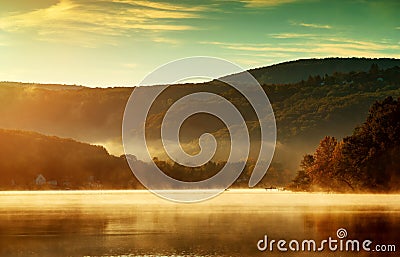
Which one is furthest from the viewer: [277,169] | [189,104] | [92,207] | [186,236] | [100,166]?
[189,104]

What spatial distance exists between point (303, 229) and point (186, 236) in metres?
4.05

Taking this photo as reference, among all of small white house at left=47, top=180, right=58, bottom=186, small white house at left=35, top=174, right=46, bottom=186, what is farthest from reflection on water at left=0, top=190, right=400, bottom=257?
small white house at left=47, top=180, right=58, bottom=186

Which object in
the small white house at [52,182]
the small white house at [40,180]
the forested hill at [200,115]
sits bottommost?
the small white house at [52,182]

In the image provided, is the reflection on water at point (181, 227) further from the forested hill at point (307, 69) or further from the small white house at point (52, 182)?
the forested hill at point (307, 69)

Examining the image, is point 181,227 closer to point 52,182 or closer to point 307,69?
point 52,182

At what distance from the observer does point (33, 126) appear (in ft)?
318

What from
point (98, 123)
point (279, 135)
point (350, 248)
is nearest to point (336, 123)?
point (279, 135)

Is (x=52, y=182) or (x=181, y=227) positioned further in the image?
(x=52, y=182)

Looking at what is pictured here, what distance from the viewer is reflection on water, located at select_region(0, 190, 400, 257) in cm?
2530

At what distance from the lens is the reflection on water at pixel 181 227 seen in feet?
83.0

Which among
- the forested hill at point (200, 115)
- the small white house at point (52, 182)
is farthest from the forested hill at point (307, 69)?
the small white house at point (52, 182)

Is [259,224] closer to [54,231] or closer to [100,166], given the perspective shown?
[54,231]

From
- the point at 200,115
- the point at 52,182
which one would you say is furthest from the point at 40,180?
the point at 200,115

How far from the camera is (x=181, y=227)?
31.5 meters
